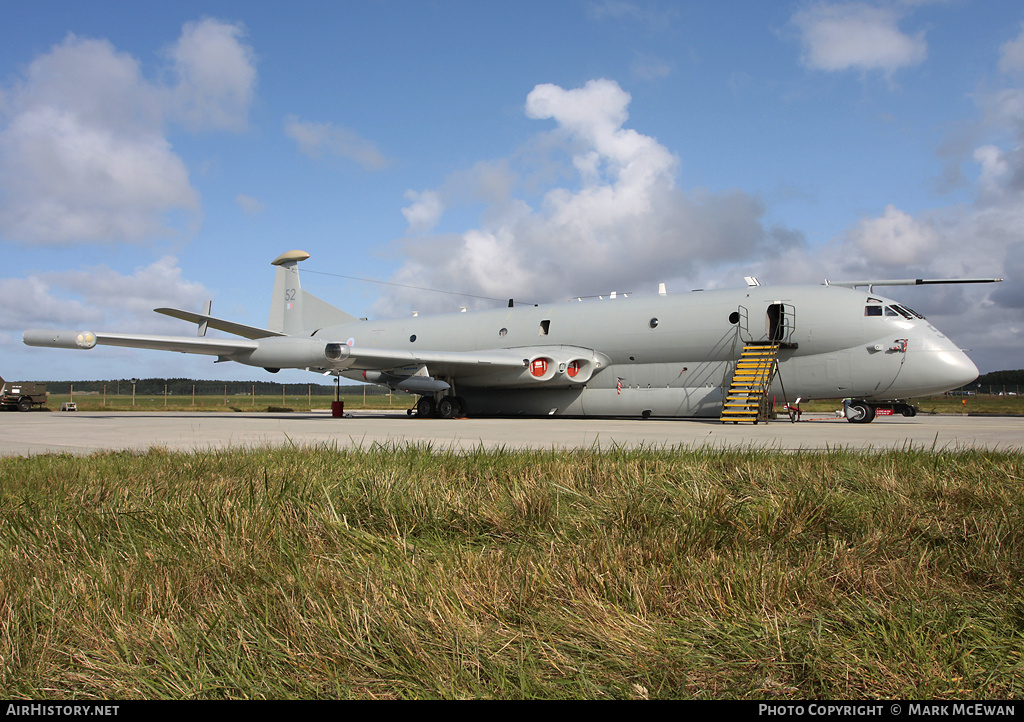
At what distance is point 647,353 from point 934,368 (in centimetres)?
651

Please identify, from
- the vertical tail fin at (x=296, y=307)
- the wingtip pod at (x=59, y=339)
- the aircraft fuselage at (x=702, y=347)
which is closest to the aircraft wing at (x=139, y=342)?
the wingtip pod at (x=59, y=339)

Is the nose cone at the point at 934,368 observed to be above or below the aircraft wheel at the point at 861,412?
above

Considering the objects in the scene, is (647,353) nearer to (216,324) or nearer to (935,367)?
(935,367)

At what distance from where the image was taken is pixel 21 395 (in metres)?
32.2

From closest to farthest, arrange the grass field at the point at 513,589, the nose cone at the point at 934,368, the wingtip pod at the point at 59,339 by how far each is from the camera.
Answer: the grass field at the point at 513,589 < the nose cone at the point at 934,368 < the wingtip pod at the point at 59,339

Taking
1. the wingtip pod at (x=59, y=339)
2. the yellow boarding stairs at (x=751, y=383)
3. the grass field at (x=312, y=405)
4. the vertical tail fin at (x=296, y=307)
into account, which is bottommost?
the grass field at (x=312, y=405)

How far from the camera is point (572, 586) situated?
2.43 m

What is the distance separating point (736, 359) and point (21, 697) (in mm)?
16612

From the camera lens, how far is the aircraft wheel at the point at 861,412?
53.7 ft

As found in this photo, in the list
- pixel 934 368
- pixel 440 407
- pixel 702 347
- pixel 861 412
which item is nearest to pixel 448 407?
pixel 440 407

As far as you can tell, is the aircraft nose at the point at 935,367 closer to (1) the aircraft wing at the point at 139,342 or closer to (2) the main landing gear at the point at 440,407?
(2) the main landing gear at the point at 440,407

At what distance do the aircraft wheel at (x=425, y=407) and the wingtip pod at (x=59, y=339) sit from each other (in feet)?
29.3
